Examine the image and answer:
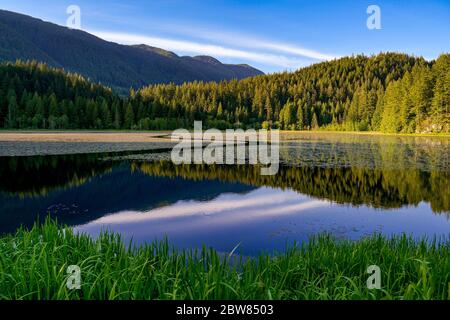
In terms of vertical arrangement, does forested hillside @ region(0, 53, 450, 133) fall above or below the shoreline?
above

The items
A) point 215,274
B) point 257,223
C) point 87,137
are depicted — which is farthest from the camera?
point 87,137

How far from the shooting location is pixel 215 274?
570cm

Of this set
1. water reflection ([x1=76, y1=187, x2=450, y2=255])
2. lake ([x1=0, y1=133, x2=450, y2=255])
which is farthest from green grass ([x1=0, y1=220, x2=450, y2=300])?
water reflection ([x1=76, y1=187, x2=450, y2=255])

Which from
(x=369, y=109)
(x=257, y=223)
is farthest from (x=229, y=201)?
(x=369, y=109)

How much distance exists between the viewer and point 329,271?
6.65 meters

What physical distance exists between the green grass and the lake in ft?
7.58

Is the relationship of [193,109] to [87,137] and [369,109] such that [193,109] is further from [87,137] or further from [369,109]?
[87,137]

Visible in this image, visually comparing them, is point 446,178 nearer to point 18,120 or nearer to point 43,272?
point 43,272

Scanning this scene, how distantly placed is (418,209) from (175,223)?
32.7 ft

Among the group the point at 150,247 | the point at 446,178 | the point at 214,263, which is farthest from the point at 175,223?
the point at 446,178

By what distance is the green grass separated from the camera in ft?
18.0

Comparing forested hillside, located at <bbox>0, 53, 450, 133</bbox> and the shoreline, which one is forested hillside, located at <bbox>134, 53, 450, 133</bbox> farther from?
the shoreline

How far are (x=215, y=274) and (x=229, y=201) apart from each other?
1215cm

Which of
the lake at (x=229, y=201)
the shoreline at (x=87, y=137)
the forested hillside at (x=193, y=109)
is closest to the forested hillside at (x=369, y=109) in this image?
the forested hillside at (x=193, y=109)
